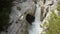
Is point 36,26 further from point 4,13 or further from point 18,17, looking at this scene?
point 4,13

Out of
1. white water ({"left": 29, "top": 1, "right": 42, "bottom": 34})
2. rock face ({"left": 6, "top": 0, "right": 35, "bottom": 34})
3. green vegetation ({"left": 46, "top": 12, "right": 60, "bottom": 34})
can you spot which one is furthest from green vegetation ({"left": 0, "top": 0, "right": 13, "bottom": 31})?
green vegetation ({"left": 46, "top": 12, "right": 60, "bottom": 34})

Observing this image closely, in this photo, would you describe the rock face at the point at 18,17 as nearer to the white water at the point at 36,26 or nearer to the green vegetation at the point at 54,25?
the white water at the point at 36,26

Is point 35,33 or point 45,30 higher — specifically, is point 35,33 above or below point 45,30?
below

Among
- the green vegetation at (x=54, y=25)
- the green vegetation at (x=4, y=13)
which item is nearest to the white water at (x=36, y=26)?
the green vegetation at (x=54, y=25)

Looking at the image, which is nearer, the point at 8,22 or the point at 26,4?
the point at 8,22

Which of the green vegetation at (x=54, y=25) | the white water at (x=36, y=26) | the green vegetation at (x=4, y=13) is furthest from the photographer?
the white water at (x=36, y=26)

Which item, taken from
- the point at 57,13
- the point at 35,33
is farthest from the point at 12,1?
the point at 57,13

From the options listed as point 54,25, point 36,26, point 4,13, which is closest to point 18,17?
point 4,13

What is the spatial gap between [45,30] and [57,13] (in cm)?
43

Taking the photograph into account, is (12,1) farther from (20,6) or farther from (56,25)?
(56,25)

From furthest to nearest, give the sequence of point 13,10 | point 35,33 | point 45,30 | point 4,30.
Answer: point 35,33 < point 13,10 < point 4,30 < point 45,30

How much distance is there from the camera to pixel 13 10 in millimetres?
4234

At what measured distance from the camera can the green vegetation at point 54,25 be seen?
3129 mm

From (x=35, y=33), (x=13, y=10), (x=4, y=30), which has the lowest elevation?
(x=35, y=33)
